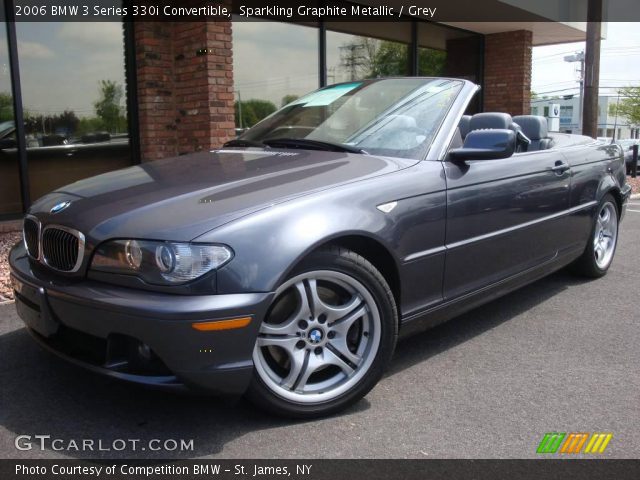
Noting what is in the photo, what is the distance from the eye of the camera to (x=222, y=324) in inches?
90.8

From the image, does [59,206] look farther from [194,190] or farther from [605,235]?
[605,235]

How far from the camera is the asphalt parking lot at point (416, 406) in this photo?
2.51m

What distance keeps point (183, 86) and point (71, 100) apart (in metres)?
1.28

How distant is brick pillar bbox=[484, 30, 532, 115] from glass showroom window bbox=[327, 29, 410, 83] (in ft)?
8.43

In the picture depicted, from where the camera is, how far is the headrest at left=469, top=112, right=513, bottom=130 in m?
4.14

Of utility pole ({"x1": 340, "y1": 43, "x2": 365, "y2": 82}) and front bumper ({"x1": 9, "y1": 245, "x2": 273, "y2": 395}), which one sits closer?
front bumper ({"x1": 9, "y1": 245, "x2": 273, "y2": 395})

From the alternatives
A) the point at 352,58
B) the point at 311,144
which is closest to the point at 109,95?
the point at 352,58

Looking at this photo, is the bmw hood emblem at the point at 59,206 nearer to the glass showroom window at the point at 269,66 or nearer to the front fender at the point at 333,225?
the front fender at the point at 333,225

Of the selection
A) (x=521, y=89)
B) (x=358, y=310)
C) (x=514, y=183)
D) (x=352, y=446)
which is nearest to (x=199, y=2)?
(x=514, y=183)

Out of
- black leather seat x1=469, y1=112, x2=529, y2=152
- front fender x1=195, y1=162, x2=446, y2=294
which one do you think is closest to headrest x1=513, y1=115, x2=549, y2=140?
black leather seat x1=469, y1=112, x2=529, y2=152

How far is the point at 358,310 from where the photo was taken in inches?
110

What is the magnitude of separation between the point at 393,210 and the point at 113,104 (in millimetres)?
5473

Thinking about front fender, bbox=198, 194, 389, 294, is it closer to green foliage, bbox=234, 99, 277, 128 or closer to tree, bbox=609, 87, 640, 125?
green foliage, bbox=234, 99, 277, 128

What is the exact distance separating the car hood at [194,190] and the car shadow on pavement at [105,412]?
0.75 metres
